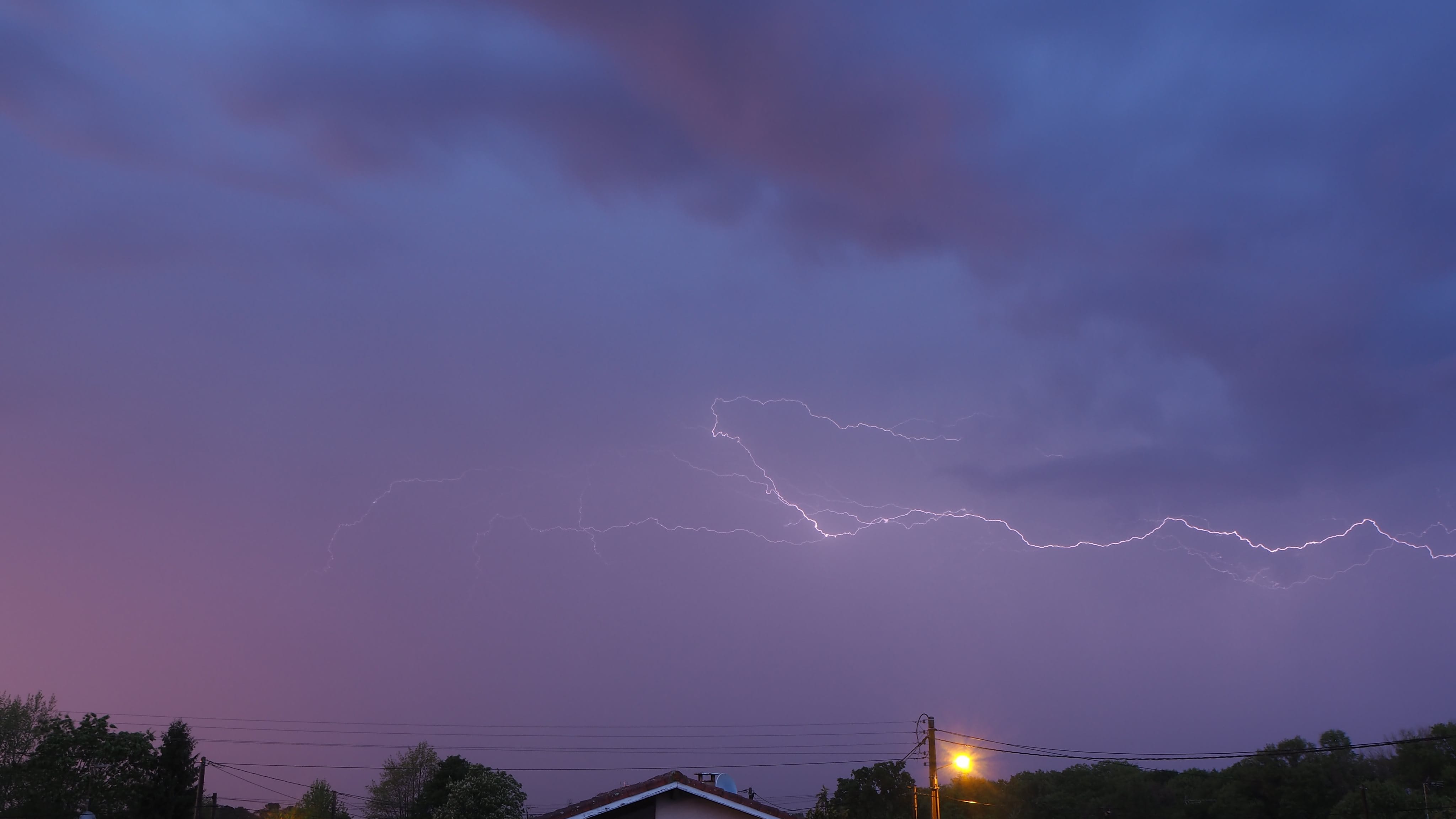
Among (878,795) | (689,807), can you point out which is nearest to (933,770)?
(689,807)

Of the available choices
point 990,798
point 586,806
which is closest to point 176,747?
point 586,806

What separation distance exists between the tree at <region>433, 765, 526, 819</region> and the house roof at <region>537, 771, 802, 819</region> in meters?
23.1

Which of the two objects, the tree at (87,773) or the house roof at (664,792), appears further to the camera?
the tree at (87,773)

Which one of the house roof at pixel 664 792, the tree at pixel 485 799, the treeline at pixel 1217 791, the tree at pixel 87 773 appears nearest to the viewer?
the house roof at pixel 664 792

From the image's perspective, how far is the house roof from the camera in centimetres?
1667

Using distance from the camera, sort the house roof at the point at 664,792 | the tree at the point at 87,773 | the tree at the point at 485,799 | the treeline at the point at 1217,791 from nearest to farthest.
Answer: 1. the house roof at the point at 664,792
2. the tree at the point at 485,799
3. the tree at the point at 87,773
4. the treeline at the point at 1217,791

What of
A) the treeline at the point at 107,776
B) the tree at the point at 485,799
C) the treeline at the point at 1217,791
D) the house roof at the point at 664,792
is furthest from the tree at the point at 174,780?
the house roof at the point at 664,792

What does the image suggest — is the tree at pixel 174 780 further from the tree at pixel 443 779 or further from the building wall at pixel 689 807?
the building wall at pixel 689 807

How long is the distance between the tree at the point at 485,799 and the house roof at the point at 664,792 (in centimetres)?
2308

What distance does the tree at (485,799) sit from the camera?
124 feet

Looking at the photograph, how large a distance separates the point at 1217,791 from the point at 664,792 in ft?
217

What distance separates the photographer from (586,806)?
1692 centimetres

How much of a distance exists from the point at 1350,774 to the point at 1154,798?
15.0m

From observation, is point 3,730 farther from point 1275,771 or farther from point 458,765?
point 1275,771
